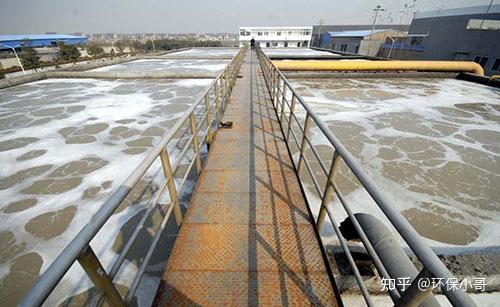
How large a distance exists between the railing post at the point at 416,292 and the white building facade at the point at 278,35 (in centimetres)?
5752

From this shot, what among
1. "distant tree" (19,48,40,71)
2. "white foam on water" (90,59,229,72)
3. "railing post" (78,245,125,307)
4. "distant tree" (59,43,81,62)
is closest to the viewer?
"railing post" (78,245,125,307)

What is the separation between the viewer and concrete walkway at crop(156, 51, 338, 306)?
5.90ft

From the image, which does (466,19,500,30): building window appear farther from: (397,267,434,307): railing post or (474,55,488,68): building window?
(397,267,434,307): railing post

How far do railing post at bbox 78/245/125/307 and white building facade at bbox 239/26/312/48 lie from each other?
188ft

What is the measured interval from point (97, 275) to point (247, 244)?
130cm

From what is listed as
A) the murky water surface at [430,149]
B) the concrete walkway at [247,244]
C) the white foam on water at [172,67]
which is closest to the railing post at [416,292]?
the concrete walkway at [247,244]

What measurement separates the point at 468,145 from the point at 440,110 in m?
3.85

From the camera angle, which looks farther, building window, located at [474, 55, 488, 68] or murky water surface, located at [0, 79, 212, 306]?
building window, located at [474, 55, 488, 68]

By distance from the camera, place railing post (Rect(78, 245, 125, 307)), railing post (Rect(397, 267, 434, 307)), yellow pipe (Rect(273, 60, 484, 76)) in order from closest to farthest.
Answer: railing post (Rect(397, 267, 434, 307)) < railing post (Rect(78, 245, 125, 307)) < yellow pipe (Rect(273, 60, 484, 76))

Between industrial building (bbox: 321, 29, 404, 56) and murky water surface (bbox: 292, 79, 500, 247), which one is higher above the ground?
industrial building (bbox: 321, 29, 404, 56)

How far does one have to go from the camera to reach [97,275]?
1205mm

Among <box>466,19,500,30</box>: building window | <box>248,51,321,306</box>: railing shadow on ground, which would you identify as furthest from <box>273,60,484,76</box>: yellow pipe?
<box>248,51,321,306</box>: railing shadow on ground

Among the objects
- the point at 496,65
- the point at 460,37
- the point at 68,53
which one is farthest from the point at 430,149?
the point at 68,53

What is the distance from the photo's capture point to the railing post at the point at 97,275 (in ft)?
3.61
